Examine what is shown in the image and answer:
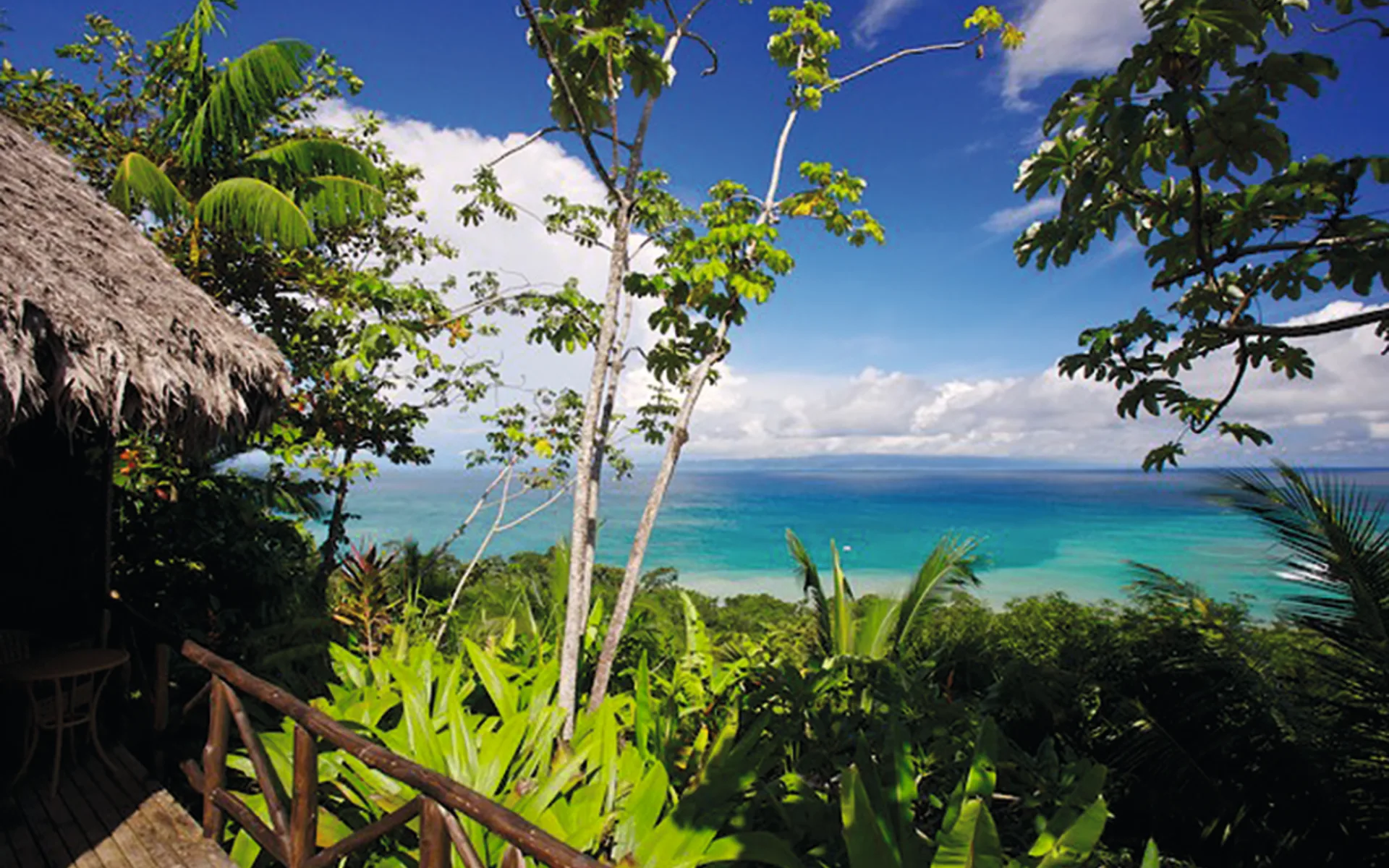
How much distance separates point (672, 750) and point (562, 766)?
35.1 inches

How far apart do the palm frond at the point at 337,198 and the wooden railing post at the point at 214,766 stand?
5118mm

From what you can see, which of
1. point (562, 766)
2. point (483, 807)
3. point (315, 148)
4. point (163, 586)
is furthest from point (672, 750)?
point (315, 148)

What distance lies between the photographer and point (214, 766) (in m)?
2.54

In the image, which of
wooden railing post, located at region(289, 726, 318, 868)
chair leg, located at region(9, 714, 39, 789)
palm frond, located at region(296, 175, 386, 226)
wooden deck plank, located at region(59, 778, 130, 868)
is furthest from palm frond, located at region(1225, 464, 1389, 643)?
palm frond, located at region(296, 175, 386, 226)

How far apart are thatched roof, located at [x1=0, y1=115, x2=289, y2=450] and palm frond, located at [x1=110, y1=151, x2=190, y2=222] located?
122 cm

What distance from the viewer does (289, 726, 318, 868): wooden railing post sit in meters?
2.14

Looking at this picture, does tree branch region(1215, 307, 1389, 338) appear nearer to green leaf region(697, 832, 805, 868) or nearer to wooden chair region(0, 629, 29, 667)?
green leaf region(697, 832, 805, 868)

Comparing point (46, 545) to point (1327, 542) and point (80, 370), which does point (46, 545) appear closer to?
point (80, 370)

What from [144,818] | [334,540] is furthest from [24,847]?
[334,540]

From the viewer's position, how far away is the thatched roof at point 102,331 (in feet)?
8.14

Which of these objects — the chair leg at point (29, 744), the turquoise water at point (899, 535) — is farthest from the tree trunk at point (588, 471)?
the turquoise water at point (899, 535)

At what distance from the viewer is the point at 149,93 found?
639 centimetres

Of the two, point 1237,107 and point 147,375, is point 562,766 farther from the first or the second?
point 1237,107

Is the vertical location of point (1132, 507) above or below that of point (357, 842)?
below
